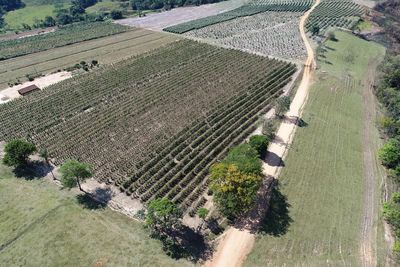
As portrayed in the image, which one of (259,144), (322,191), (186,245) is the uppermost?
(259,144)

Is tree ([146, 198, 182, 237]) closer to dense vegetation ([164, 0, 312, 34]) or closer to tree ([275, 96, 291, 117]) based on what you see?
tree ([275, 96, 291, 117])

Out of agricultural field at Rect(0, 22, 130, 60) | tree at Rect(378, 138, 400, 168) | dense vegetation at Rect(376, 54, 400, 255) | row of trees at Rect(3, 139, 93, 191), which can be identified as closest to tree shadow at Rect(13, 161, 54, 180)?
row of trees at Rect(3, 139, 93, 191)

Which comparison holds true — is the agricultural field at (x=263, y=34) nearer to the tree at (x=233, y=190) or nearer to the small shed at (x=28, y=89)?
the small shed at (x=28, y=89)

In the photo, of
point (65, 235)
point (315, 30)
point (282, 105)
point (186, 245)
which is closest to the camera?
point (186, 245)

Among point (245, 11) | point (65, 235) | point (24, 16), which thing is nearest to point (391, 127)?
point (65, 235)

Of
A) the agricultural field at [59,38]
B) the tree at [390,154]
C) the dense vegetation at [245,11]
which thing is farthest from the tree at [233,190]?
the dense vegetation at [245,11]

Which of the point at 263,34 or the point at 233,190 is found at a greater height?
the point at 233,190

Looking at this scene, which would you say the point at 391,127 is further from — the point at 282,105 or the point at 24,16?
the point at 24,16
